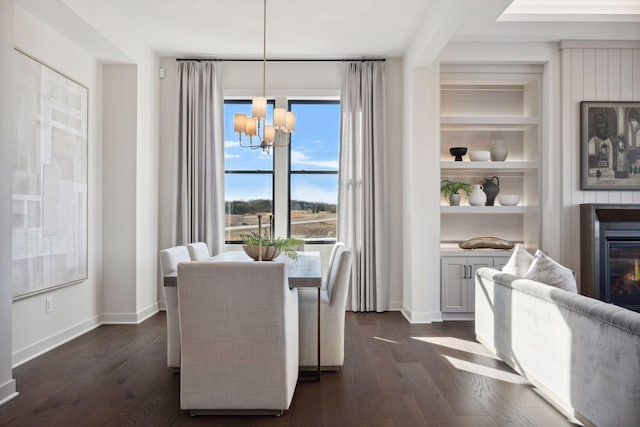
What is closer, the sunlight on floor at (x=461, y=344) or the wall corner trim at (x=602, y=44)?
the sunlight on floor at (x=461, y=344)

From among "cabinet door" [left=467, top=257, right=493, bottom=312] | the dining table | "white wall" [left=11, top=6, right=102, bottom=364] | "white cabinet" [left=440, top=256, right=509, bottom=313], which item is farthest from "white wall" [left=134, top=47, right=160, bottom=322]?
"cabinet door" [left=467, top=257, right=493, bottom=312]

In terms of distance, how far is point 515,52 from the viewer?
491 centimetres

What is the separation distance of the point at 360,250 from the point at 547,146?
7.37 feet

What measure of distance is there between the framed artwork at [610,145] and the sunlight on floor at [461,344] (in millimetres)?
2096

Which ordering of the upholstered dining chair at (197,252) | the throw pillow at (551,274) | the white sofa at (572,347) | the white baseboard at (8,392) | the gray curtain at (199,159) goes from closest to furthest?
the white sofa at (572,347), the white baseboard at (8,392), the throw pillow at (551,274), the upholstered dining chair at (197,252), the gray curtain at (199,159)

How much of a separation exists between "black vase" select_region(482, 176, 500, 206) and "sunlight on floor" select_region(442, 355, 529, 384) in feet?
7.28

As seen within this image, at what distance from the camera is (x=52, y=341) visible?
12.8 ft

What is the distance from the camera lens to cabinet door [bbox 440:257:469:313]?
4.98 meters

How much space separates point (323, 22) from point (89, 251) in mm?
3110

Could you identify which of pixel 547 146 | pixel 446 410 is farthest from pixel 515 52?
pixel 446 410

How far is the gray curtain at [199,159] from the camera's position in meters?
5.34

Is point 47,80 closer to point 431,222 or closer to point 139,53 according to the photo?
point 139,53

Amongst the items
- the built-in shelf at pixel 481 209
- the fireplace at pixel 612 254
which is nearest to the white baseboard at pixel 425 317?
the built-in shelf at pixel 481 209

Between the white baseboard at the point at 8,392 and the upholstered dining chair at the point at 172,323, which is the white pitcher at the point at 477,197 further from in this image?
the white baseboard at the point at 8,392
